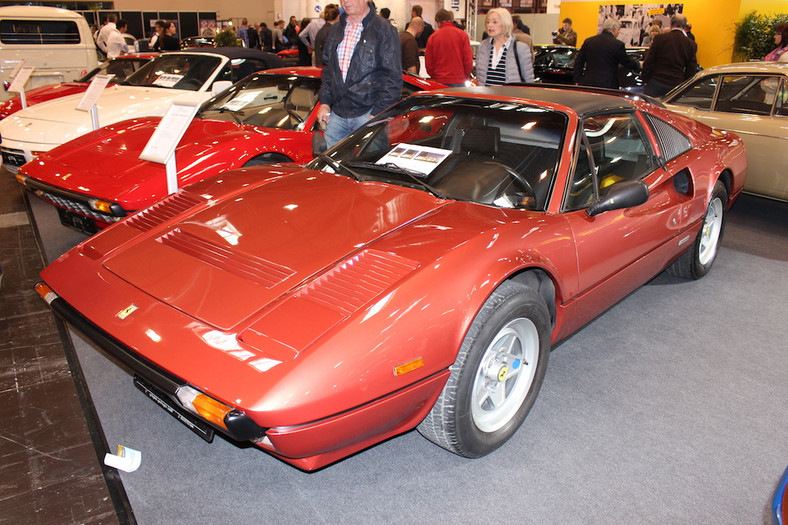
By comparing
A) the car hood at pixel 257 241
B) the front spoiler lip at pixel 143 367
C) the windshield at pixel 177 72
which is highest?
the windshield at pixel 177 72

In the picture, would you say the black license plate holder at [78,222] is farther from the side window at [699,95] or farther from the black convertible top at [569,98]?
the side window at [699,95]

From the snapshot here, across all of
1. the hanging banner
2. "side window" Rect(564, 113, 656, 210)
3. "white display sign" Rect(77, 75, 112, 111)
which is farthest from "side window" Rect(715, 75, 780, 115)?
the hanging banner

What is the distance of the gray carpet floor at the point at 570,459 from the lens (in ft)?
6.56

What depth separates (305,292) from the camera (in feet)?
6.15

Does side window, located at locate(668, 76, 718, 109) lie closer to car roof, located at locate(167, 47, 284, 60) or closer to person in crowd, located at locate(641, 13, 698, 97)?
person in crowd, located at locate(641, 13, 698, 97)

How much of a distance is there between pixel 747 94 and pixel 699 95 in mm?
435

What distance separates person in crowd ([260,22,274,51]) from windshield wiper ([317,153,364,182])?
16.1 metres

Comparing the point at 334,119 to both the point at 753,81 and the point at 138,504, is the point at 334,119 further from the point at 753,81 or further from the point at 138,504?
the point at 753,81

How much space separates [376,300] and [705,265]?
9.85 feet

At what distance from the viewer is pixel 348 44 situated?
163 inches

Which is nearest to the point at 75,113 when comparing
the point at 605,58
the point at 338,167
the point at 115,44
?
the point at 338,167

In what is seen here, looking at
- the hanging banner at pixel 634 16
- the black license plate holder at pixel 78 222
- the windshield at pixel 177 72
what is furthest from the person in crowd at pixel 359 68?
the hanging banner at pixel 634 16

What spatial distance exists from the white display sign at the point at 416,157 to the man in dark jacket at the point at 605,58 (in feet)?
16.1

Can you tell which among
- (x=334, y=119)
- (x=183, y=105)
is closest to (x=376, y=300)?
(x=183, y=105)
